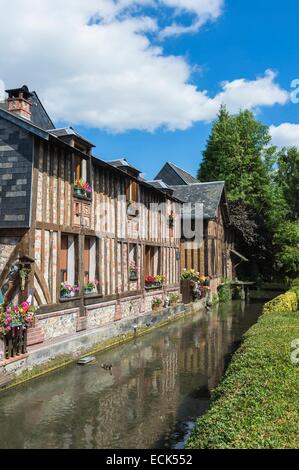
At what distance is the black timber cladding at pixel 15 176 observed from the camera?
9.61 metres

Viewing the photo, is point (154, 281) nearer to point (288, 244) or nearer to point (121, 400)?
point (121, 400)

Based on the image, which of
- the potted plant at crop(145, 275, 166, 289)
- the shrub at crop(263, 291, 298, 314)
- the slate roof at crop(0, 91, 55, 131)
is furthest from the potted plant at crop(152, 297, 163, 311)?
the slate roof at crop(0, 91, 55, 131)

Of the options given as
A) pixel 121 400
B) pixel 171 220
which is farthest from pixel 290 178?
pixel 121 400

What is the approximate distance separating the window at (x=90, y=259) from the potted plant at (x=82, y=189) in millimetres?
1421

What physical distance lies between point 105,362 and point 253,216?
22415mm

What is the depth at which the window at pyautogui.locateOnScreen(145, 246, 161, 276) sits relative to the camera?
17.8 m

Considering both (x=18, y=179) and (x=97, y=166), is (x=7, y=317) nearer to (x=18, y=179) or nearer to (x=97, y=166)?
(x=18, y=179)

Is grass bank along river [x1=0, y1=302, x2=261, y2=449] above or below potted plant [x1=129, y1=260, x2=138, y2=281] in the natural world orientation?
below

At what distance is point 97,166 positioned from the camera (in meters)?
12.7

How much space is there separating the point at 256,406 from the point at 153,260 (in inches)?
537

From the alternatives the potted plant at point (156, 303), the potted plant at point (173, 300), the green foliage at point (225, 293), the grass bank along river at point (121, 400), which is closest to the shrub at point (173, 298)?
the potted plant at point (173, 300)

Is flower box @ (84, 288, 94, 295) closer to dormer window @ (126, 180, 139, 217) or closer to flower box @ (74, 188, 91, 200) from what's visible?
flower box @ (74, 188, 91, 200)

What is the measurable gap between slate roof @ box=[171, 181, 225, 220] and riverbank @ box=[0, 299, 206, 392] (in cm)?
1031

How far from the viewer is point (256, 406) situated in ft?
15.5
